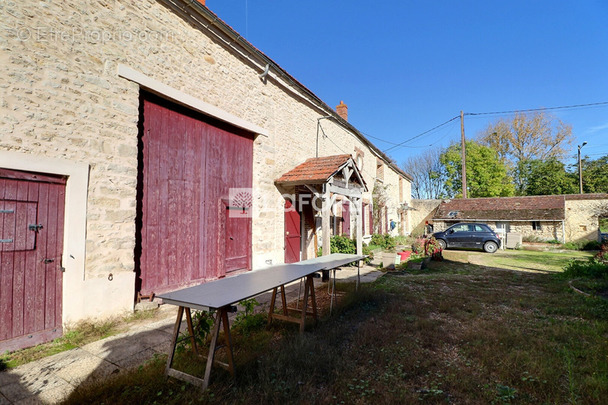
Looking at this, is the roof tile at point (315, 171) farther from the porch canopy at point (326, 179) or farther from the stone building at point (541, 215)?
the stone building at point (541, 215)

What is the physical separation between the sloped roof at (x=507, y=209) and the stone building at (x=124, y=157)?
13932mm

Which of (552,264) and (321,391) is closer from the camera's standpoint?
(321,391)

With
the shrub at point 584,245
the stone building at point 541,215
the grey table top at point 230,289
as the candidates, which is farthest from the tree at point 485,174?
the grey table top at point 230,289

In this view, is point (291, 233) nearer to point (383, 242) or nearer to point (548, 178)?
point (383, 242)

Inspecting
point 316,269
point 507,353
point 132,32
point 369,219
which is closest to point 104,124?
point 132,32

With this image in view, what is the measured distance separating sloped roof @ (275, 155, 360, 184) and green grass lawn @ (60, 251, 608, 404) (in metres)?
2.93

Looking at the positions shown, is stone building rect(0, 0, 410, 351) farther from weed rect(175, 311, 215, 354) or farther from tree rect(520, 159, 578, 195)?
tree rect(520, 159, 578, 195)

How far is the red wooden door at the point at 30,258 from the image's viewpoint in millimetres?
3143

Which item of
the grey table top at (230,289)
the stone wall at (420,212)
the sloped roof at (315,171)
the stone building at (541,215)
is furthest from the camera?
the stone wall at (420,212)

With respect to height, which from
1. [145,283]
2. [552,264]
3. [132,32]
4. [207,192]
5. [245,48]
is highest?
[245,48]

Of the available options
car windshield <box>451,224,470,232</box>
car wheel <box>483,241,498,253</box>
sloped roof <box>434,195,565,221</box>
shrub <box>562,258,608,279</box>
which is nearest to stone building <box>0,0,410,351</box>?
shrub <box>562,258,608,279</box>

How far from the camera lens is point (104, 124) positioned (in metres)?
4.05

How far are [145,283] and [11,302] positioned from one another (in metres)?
Result: 1.64

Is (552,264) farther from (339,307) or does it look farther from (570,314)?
(339,307)
